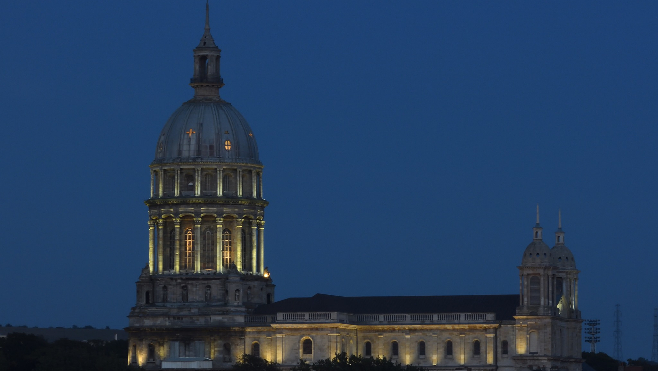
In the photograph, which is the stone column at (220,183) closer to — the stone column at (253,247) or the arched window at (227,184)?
the arched window at (227,184)

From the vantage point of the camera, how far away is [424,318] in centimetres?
16938

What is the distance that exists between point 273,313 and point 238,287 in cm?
399

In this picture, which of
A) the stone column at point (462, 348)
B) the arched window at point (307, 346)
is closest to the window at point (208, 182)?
the arched window at point (307, 346)

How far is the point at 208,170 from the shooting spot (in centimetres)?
17650

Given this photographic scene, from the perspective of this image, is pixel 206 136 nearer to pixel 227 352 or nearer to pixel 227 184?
pixel 227 184

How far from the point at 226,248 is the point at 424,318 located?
19.6m

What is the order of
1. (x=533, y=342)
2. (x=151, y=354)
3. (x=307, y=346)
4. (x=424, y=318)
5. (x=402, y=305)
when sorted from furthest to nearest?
(x=151, y=354), (x=402, y=305), (x=424, y=318), (x=307, y=346), (x=533, y=342)

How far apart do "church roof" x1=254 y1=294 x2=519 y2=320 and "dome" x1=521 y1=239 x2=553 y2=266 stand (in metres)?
4.90

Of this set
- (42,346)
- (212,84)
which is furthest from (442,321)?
(42,346)

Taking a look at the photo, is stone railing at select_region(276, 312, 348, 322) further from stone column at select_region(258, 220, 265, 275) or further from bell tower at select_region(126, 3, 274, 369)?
stone column at select_region(258, 220, 265, 275)

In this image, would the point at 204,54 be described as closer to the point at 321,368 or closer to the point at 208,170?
the point at 208,170

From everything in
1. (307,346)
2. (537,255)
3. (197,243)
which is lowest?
(307,346)

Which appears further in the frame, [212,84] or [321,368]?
[212,84]

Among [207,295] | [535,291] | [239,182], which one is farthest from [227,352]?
[535,291]
